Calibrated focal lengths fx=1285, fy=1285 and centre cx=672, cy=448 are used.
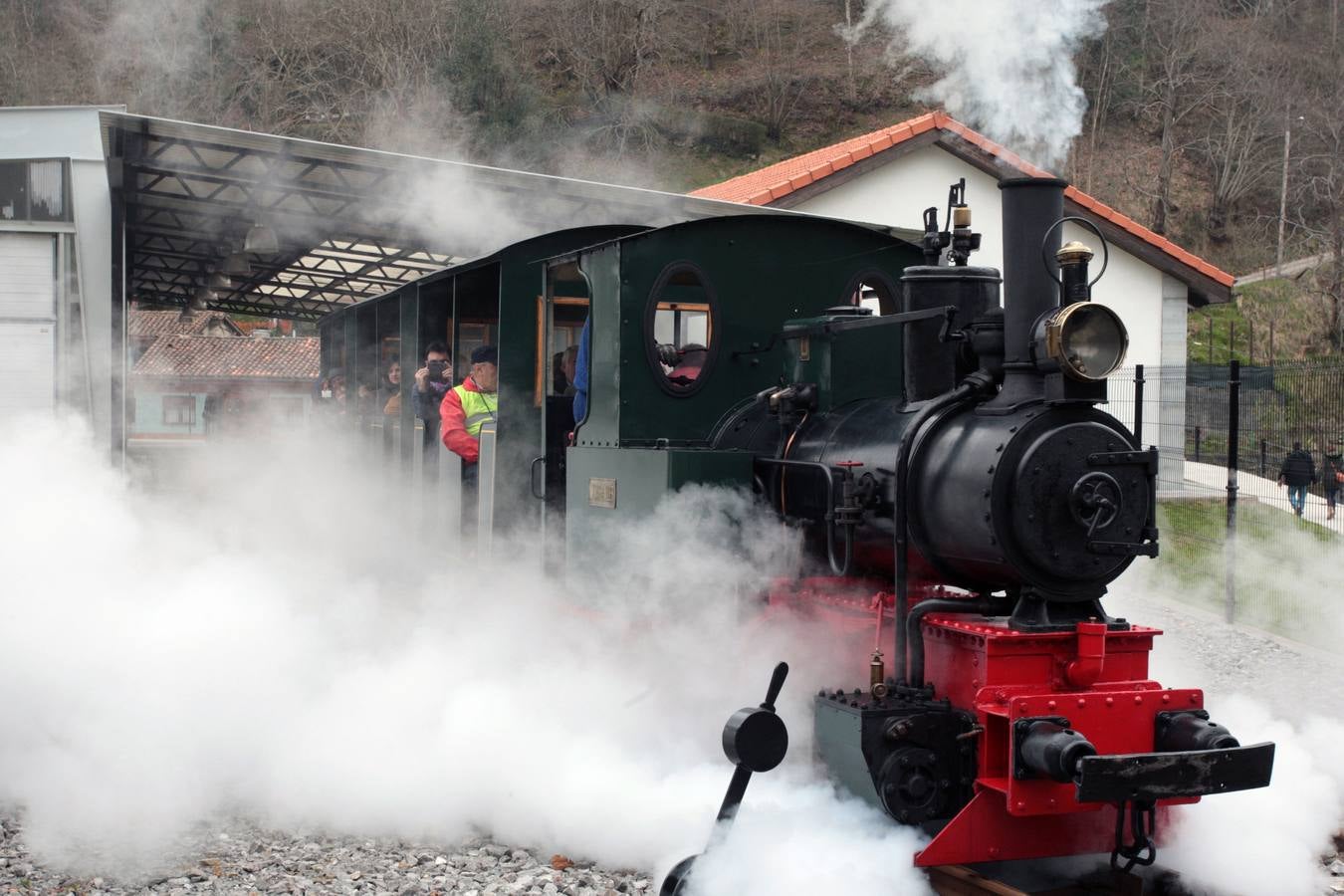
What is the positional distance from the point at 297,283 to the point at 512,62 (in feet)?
63.1

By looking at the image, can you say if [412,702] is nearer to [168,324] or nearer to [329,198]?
[329,198]

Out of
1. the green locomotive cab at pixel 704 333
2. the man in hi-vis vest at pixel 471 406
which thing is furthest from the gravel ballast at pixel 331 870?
the man in hi-vis vest at pixel 471 406

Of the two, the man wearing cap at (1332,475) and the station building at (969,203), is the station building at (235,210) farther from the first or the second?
the man wearing cap at (1332,475)

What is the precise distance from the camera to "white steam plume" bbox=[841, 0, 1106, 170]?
7.59m

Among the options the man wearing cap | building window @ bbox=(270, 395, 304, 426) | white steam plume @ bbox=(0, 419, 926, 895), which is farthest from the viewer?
building window @ bbox=(270, 395, 304, 426)

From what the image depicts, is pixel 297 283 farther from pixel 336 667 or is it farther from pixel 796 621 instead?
pixel 796 621

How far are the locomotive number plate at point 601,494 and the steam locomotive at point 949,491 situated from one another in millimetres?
13

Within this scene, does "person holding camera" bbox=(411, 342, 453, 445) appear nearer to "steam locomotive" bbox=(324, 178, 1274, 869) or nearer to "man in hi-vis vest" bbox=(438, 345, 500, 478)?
"man in hi-vis vest" bbox=(438, 345, 500, 478)

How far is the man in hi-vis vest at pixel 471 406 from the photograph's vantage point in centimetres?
811

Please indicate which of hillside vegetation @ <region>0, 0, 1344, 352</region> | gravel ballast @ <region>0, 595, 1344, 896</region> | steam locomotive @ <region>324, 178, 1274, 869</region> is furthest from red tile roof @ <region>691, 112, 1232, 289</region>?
gravel ballast @ <region>0, 595, 1344, 896</region>

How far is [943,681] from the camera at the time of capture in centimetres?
429

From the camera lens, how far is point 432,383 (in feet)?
30.1

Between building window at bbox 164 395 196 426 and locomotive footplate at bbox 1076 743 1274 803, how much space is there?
38213mm

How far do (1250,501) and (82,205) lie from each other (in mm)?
11495
